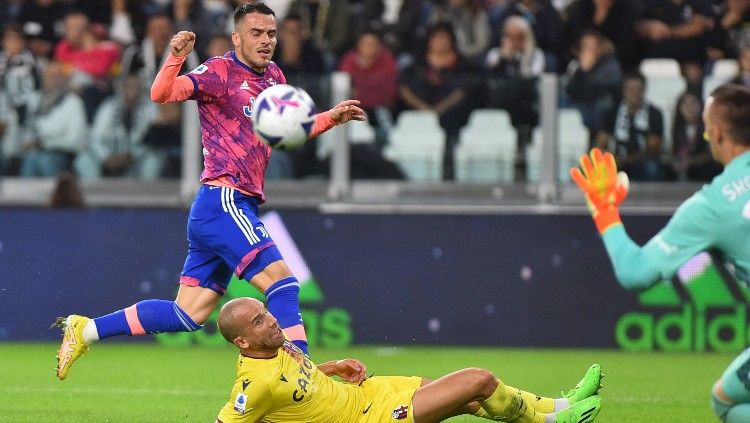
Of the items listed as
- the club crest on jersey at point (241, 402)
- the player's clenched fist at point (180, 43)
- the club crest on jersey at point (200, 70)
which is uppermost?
the player's clenched fist at point (180, 43)

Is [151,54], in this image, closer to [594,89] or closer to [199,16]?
[199,16]

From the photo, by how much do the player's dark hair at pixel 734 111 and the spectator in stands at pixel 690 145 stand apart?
24.0 feet

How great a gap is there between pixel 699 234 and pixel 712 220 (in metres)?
0.08

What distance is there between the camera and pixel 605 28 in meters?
14.7

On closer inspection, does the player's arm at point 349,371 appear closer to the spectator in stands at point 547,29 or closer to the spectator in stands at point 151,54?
the spectator in stands at point 151,54

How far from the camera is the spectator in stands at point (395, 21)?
15258mm

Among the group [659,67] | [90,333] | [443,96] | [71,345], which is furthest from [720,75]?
[71,345]

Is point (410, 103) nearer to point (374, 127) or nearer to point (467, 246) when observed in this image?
point (374, 127)

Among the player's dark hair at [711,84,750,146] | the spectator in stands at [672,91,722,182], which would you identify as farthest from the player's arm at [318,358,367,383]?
the spectator in stands at [672,91,722,182]

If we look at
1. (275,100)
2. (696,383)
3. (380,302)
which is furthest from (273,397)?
(380,302)

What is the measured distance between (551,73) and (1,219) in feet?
18.7

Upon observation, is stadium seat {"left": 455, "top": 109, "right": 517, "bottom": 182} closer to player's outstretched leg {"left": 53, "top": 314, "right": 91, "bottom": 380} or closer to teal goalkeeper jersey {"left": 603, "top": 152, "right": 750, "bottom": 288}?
player's outstretched leg {"left": 53, "top": 314, "right": 91, "bottom": 380}

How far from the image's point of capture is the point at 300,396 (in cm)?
682

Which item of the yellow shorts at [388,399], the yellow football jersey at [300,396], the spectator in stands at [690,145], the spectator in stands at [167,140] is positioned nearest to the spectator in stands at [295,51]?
the spectator in stands at [167,140]
